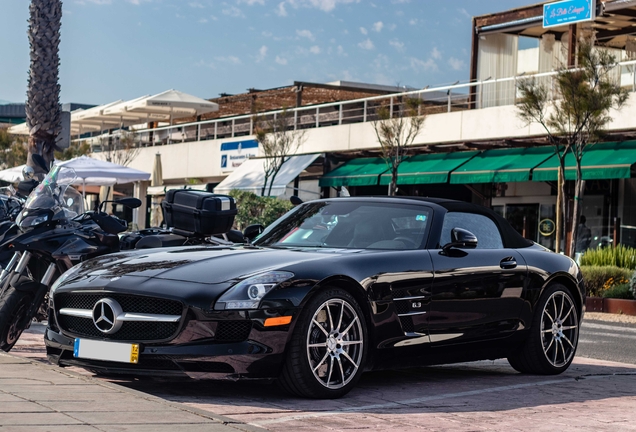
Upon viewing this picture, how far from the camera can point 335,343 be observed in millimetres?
6352

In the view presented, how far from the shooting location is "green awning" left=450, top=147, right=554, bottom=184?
27.3 meters

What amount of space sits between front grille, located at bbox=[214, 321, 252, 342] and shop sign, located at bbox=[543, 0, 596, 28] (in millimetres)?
25068

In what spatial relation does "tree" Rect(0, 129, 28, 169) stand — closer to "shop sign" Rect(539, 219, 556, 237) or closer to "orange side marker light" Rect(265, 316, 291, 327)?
"shop sign" Rect(539, 219, 556, 237)

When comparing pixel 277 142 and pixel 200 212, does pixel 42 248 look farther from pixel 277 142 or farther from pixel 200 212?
pixel 277 142

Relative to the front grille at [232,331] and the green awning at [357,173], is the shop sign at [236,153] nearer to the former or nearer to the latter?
the green awning at [357,173]

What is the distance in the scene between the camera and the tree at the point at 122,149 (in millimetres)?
46812

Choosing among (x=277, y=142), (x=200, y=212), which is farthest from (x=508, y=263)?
(x=277, y=142)

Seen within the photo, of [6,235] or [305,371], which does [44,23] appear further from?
[305,371]

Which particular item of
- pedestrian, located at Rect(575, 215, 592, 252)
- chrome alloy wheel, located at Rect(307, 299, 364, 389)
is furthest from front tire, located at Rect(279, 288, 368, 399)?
pedestrian, located at Rect(575, 215, 592, 252)

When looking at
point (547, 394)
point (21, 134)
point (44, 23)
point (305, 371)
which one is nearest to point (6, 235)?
point (305, 371)

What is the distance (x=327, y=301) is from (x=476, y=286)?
155 centimetres

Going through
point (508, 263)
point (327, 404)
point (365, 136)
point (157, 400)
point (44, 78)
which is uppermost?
point (44, 78)

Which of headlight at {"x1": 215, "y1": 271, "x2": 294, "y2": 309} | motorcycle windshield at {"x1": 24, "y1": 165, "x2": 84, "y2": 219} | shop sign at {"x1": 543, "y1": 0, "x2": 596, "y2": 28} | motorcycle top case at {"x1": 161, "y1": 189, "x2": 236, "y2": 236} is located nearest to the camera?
headlight at {"x1": 215, "y1": 271, "x2": 294, "y2": 309}

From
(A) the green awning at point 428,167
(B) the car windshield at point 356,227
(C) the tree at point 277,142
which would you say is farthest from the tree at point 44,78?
(B) the car windshield at point 356,227
